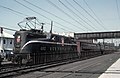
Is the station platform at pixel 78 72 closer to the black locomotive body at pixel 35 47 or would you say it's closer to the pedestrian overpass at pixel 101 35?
the black locomotive body at pixel 35 47

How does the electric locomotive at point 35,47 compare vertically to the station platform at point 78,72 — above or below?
above

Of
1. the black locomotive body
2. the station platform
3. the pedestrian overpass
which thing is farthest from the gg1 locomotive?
the pedestrian overpass

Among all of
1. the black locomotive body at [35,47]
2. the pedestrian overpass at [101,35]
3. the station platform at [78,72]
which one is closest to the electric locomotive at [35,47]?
the black locomotive body at [35,47]

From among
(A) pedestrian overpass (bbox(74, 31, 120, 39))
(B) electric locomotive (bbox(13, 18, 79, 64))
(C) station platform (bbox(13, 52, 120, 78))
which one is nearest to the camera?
(C) station platform (bbox(13, 52, 120, 78))

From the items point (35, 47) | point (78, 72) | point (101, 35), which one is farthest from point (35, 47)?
point (101, 35)

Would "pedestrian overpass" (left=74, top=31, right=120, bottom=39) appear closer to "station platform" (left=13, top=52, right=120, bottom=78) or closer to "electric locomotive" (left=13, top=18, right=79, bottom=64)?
"electric locomotive" (left=13, top=18, right=79, bottom=64)

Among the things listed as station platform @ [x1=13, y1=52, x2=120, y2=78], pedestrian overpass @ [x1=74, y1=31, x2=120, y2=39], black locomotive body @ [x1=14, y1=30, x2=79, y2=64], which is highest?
pedestrian overpass @ [x1=74, y1=31, x2=120, y2=39]

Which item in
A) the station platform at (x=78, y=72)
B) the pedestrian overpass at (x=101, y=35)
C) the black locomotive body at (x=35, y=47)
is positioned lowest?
the station platform at (x=78, y=72)

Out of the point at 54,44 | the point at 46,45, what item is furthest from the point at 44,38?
the point at 54,44

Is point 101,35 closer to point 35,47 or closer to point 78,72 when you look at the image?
point 35,47

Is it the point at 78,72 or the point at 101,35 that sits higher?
the point at 101,35

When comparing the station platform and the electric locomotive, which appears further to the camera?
the electric locomotive

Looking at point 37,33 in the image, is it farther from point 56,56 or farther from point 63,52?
point 63,52

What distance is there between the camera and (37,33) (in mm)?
23234
